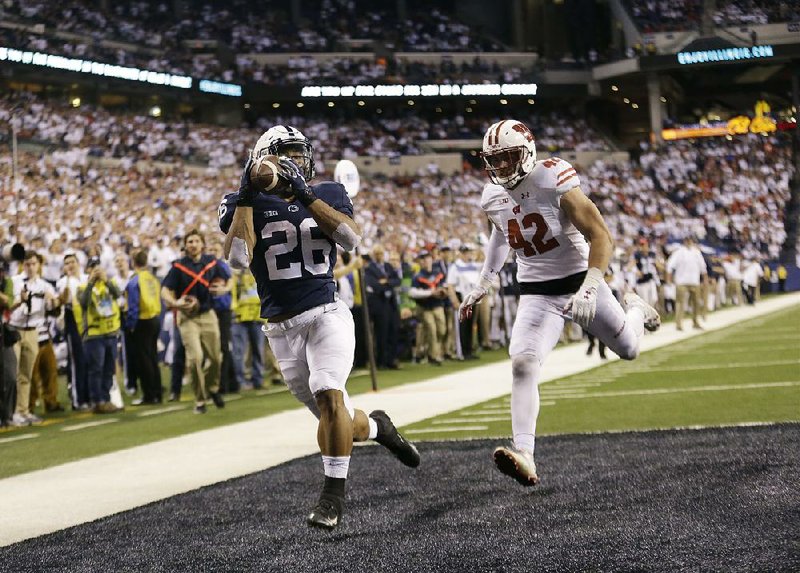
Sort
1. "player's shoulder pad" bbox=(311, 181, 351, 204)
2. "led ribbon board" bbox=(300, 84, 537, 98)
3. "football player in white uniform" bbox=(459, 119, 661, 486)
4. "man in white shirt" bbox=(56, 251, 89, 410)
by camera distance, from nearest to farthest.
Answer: "player's shoulder pad" bbox=(311, 181, 351, 204)
"football player in white uniform" bbox=(459, 119, 661, 486)
"man in white shirt" bbox=(56, 251, 89, 410)
"led ribbon board" bbox=(300, 84, 537, 98)

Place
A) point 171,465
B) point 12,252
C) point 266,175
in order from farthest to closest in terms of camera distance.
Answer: point 12,252, point 171,465, point 266,175

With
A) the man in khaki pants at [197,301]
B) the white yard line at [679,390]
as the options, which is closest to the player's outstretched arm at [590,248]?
the white yard line at [679,390]

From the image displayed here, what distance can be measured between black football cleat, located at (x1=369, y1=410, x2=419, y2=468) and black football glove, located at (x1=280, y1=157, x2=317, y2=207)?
4.98 feet

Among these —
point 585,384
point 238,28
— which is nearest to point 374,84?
point 238,28

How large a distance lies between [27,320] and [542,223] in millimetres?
7605

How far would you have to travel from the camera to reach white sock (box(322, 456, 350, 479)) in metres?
5.27

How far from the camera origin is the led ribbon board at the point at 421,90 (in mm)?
43969

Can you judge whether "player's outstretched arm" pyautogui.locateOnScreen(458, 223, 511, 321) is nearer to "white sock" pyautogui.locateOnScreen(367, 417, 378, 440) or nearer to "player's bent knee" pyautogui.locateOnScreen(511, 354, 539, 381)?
"player's bent knee" pyautogui.locateOnScreen(511, 354, 539, 381)

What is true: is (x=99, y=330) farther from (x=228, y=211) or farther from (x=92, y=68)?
(x=92, y=68)

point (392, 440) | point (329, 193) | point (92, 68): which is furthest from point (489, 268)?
point (92, 68)

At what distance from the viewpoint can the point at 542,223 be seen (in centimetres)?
611

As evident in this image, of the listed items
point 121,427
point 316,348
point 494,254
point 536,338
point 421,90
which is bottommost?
point 121,427

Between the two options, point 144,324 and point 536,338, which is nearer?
point 536,338

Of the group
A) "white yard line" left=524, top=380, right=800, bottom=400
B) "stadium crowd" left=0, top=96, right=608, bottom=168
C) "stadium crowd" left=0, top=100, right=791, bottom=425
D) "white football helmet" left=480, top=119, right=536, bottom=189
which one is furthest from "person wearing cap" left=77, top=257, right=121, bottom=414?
"stadium crowd" left=0, top=96, right=608, bottom=168
